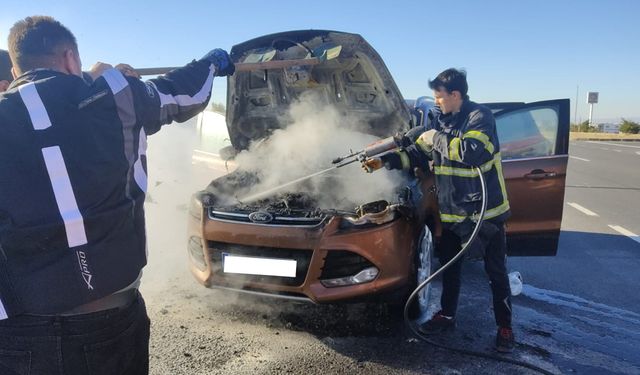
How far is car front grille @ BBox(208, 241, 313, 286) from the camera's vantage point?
3.40m

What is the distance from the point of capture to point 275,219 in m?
3.51

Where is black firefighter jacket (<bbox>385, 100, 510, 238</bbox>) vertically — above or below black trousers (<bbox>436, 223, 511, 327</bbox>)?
above

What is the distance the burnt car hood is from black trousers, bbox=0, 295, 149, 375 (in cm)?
266

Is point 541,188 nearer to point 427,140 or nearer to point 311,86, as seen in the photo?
point 427,140

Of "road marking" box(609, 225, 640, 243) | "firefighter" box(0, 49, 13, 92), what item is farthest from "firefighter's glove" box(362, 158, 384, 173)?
"road marking" box(609, 225, 640, 243)

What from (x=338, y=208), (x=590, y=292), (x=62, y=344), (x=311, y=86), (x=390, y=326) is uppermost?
(x=311, y=86)

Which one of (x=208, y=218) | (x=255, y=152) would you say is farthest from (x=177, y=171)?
(x=208, y=218)

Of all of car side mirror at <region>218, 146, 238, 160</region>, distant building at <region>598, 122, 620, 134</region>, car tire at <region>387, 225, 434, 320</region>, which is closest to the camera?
car tire at <region>387, 225, 434, 320</region>

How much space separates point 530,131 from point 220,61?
10.9 ft

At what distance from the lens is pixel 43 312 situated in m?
1.58

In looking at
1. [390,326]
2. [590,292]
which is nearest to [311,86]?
[390,326]

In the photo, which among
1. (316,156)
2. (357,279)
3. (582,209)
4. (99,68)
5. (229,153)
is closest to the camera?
(99,68)

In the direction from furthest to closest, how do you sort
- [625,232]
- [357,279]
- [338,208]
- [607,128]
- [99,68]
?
1. [607,128]
2. [625,232]
3. [338,208]
4. [357,279]
5. [99,68]

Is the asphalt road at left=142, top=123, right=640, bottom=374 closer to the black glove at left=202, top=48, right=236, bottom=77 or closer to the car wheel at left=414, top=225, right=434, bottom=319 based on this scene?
the car wheel at left=414, top=225, right=434, bottom=319
